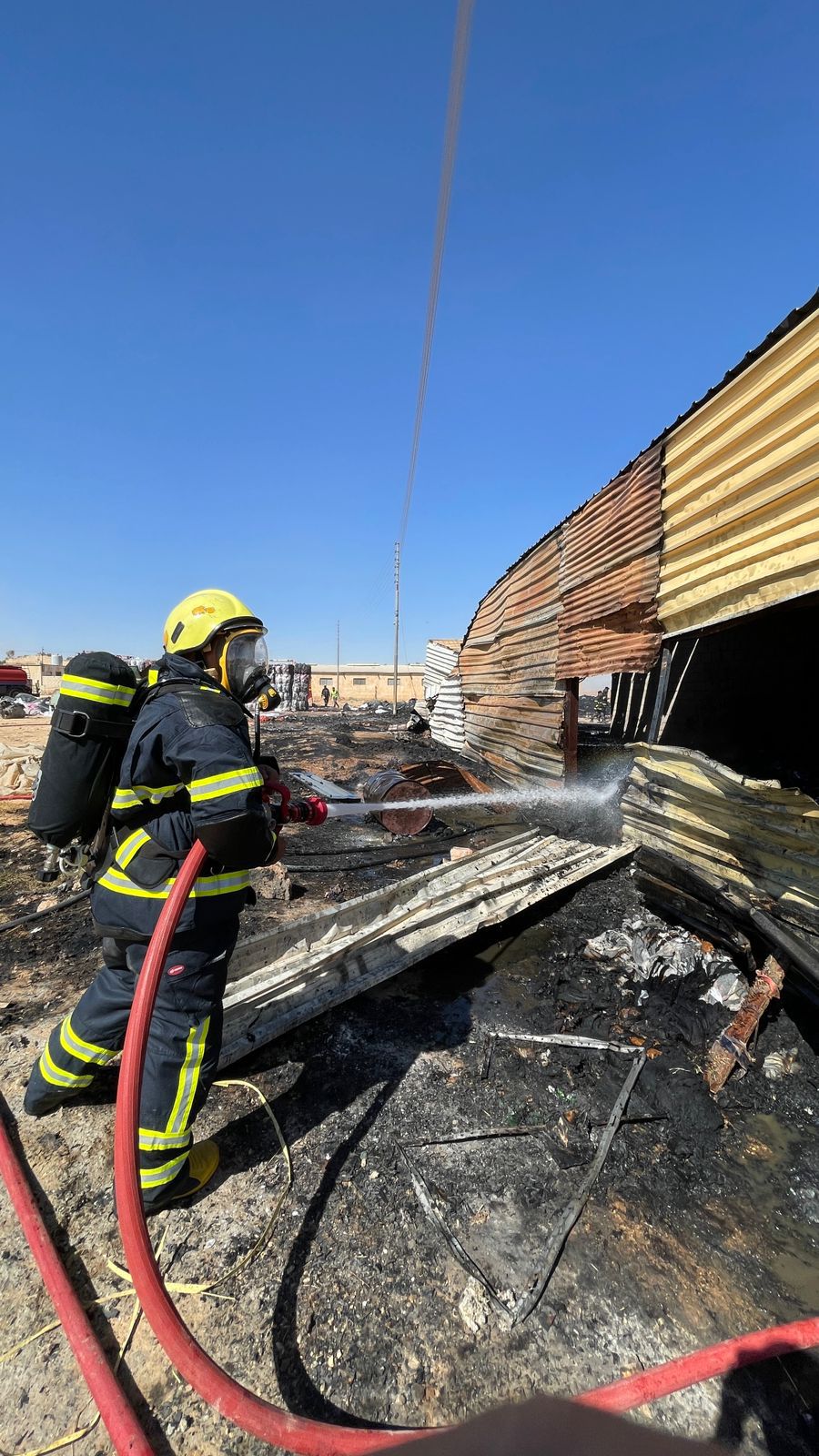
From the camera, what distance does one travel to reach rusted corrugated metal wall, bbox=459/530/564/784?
8031 mm

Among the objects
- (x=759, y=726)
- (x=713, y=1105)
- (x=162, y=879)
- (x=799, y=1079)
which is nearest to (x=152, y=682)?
(x=162, y=879)

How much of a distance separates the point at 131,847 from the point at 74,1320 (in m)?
1.52

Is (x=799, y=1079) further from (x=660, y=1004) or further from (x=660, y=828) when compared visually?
(x=660, y=828)

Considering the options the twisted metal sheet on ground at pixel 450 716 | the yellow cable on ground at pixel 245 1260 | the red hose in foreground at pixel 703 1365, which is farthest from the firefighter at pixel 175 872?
the twisted metal sheet on ground at pixel 450 716

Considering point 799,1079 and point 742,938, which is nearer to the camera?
point 799,1079

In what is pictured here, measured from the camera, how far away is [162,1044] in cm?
238

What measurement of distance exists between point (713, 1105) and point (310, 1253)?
2.28 meters

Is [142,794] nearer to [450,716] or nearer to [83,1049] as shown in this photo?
[83,1049]

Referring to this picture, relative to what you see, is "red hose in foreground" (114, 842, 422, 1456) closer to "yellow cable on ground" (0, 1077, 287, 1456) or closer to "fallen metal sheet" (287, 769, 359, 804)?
"yellow cable on ground" (0, 1077, 287, 1456)

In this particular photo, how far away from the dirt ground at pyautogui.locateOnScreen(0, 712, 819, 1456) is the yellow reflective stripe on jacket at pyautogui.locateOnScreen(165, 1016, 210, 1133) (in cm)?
44

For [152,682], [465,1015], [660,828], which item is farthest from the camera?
[660,828]

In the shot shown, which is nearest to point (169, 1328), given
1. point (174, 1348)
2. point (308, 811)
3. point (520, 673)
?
point (174, 1348)

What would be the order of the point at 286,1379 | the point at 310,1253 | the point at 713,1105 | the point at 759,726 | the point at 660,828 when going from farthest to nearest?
the point at 759,726 < the point at 660,828 < the point at 713,1105 < the point at 310,1253 < the point at 286,1379

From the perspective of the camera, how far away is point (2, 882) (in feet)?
20.7
